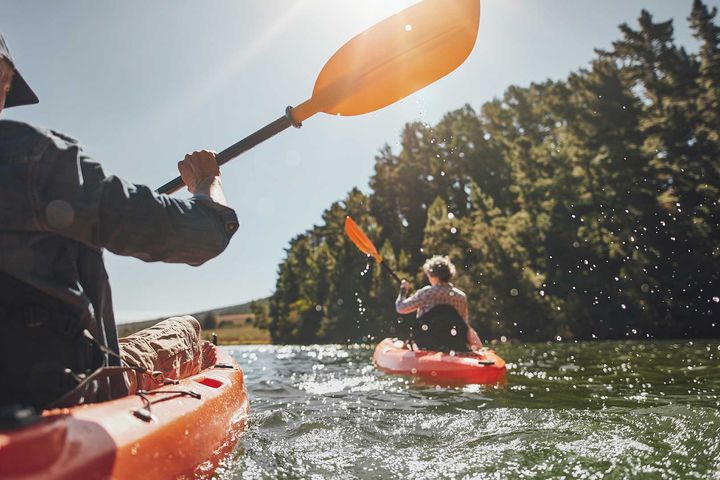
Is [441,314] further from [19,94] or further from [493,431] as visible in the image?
[19,94]

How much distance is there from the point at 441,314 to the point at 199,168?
4.75 meters

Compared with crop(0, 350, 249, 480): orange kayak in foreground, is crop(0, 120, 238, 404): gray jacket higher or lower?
higher

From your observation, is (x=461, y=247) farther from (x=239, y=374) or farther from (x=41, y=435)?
(x=41, y=435)

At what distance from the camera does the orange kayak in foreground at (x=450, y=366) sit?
5.24 metres

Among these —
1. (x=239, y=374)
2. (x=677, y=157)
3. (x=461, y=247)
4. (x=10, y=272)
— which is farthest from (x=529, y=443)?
(x=461, y=247)

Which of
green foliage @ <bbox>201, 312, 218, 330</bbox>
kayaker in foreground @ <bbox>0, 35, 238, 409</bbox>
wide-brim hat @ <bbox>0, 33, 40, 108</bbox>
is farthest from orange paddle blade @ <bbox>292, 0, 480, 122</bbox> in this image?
green foliage @ <bbox>201, 312, 218, 330</bbox>

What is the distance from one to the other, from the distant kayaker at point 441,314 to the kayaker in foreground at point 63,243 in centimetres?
491

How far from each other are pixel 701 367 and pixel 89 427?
697cm

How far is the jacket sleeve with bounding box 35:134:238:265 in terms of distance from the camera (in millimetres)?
1305

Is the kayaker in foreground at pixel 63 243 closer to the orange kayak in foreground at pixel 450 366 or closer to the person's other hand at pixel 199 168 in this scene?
the person's other hand at pixel 199 168

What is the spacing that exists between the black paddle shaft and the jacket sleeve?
1.07m

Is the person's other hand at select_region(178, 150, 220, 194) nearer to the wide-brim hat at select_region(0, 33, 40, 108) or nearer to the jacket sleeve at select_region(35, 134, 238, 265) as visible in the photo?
the jacket sleeve at select_region(35, 134, 238, 265)

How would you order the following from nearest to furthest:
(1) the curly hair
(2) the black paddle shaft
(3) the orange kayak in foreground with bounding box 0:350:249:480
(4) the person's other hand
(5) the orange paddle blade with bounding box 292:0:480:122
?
1. (3) the orange kayak in foreground with bounding box 0:350:249:480
2. (4) the person's other hand
3. (2) the black paddle shaft
4. (5) the orange paddle blade with bounding box 292:0:480:122
5. (1) the curly hair

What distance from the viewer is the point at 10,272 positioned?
1.30 meters
